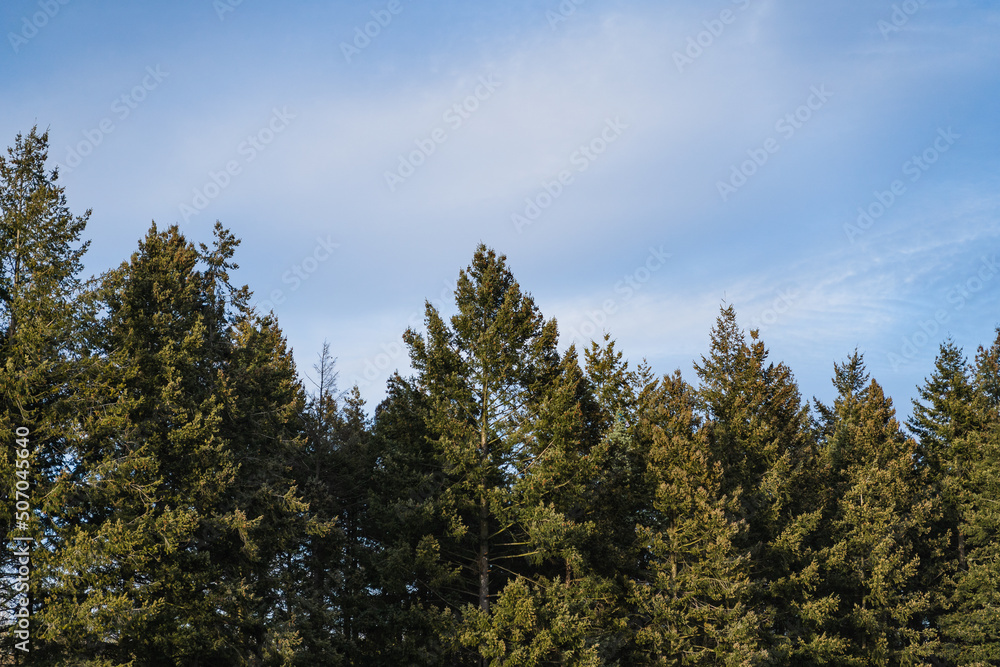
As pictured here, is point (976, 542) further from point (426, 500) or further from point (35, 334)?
point (35, 334)

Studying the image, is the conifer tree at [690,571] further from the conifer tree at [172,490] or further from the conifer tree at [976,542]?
the conifer tree at [976,542]

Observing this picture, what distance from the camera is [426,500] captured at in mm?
27109

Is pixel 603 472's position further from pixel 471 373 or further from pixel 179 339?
pixel 179 339

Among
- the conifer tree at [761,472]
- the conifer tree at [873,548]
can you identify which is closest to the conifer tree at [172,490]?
the conifer tree at [761,472]

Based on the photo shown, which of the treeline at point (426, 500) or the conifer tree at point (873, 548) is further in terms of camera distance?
the conifer tree at point (873, 548)

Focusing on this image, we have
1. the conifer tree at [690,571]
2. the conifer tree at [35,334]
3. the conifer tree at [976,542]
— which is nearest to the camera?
the conifer tree at [35,334]

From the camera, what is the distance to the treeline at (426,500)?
21.0 m

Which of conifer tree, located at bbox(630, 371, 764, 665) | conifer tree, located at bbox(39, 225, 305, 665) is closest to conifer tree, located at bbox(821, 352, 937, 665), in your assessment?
conifer tree, located at bbox(630, 371, 764, 665)

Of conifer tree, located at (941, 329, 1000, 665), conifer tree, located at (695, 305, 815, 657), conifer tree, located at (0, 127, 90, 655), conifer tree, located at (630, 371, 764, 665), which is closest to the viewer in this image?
conifer tree, located at (0, 127, 90, 655)

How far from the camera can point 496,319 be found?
2908 cm

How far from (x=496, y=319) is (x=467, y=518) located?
7.41 meters

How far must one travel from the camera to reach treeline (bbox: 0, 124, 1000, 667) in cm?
2097

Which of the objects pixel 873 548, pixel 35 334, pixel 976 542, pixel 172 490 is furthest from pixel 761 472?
pixel 35 334

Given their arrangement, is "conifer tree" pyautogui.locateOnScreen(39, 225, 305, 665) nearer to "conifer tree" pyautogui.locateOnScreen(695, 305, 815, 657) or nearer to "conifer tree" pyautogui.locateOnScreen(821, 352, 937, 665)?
"conifer tree" pyautogui.locateOnScreen(695, 305, 815, 657)
